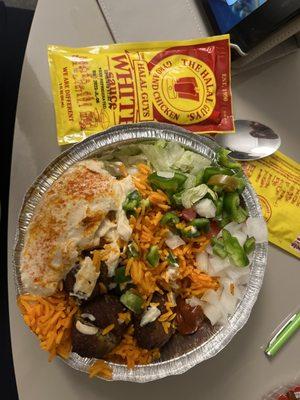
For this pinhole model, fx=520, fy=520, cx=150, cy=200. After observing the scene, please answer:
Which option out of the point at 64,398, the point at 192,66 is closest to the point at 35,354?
the point at 64,398

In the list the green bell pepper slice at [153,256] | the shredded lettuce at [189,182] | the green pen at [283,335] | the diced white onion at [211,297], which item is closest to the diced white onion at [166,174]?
the shredded lettuce at [189,182]

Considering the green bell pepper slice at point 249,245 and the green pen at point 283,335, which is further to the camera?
the green pen at point 283,335

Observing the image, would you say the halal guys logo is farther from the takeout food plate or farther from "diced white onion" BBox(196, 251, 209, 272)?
"diced white onion" BBox(196, 251, 209, 272)

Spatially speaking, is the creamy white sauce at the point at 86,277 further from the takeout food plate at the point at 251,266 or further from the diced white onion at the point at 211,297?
the diced white onion at the point at 211,297

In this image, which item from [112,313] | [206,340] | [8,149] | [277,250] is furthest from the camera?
[8,149]

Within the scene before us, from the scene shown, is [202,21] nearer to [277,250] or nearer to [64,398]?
[277,250]

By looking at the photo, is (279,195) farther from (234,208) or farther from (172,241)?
(172,241)
